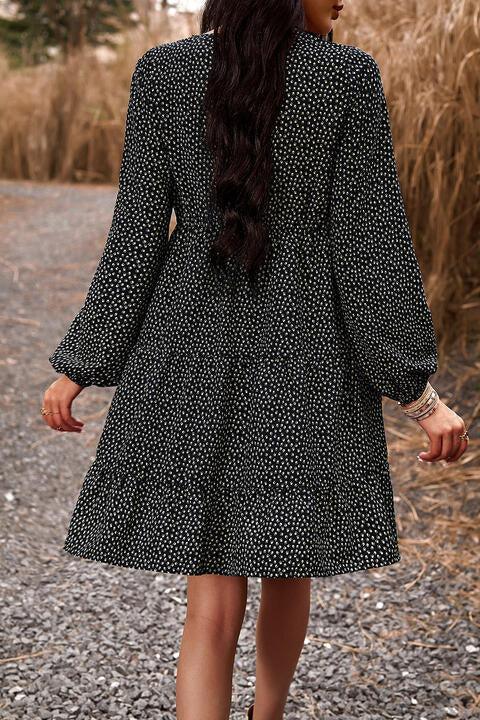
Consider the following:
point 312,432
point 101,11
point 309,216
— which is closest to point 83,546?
point 312,432

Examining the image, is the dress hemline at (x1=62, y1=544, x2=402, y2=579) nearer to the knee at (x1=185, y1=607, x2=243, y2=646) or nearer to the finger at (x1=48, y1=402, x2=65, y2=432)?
the knee at (x1=185, y1=607, x2=243, y2=646)

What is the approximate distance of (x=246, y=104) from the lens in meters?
1.39

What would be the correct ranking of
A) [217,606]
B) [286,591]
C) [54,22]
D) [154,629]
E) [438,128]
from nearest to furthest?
[217,606] < [286,591] < [154,629] < [438,128] < [54,22]

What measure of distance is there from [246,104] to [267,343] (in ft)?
1.08

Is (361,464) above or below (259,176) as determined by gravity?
below

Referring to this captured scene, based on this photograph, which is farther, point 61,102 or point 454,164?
point 61,102

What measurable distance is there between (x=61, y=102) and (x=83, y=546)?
22.4 feet

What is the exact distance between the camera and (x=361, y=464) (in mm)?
1495

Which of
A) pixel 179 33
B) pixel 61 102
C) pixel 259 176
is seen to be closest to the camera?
pixel 259 176

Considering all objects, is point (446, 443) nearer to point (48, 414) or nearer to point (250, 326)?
point (250, 326)

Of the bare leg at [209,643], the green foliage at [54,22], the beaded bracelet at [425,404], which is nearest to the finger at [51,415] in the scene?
the bare leg at [209,643]

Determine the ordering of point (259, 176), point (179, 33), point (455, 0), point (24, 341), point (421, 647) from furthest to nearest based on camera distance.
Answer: point (179, 33) → point (24, 341) → point (455, 0) → point (421, 647) → point (259, 176)

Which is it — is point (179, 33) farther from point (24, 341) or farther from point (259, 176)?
point (259, 176)

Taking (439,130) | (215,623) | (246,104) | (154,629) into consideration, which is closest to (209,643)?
(215,623)
